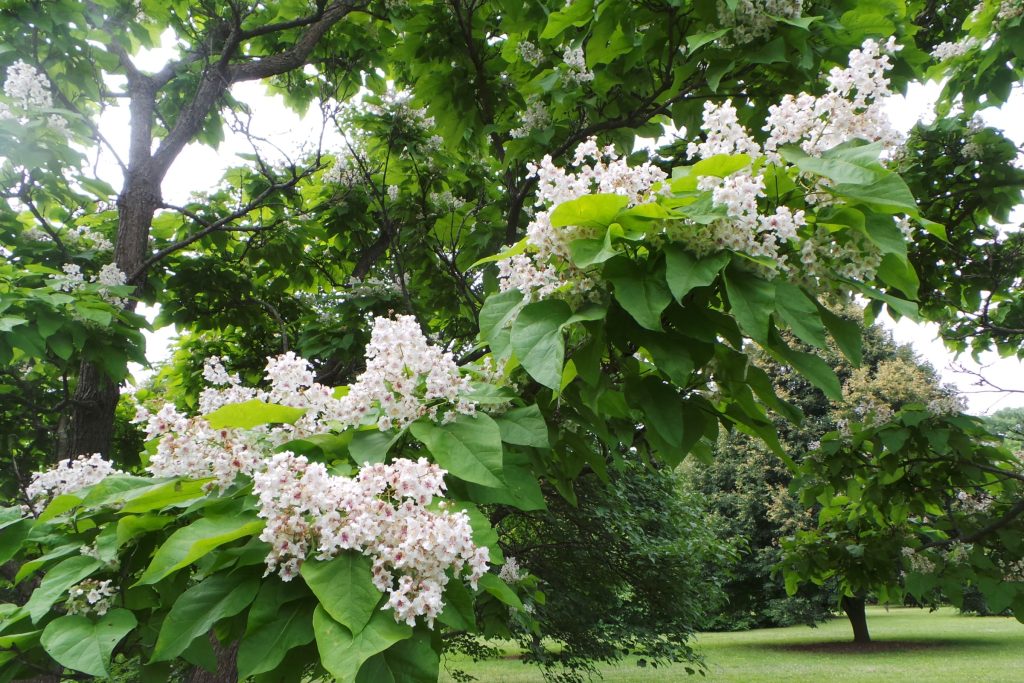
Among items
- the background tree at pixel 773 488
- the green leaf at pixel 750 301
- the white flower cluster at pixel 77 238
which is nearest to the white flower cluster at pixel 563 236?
the green leaf at pixel 750 301

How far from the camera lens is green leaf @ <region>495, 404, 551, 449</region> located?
158cm

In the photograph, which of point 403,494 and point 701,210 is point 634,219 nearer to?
point 701,210

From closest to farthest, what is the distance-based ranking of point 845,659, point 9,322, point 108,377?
1. point 9,322
2. point 108,377
3. point 845,659

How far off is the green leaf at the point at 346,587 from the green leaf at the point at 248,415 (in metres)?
0.36

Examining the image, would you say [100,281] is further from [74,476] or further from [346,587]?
[346,587]

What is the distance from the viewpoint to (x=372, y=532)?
117 cm

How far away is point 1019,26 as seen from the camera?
10.8ft

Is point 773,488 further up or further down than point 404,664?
further up

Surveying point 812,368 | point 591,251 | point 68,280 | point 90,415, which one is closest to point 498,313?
point 591,251

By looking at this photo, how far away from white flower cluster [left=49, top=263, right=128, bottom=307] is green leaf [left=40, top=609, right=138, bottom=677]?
7.65 ft

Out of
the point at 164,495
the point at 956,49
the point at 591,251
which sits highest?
the point at 956,49

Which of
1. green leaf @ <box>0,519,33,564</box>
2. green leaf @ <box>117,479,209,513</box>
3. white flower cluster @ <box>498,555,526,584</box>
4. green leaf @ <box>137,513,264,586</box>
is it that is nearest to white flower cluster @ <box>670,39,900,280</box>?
green leaf @ <box>137,513,264,586</box>

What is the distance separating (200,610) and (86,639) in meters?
0.28

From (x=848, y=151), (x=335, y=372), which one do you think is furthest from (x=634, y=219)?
(x=335, y=372)
